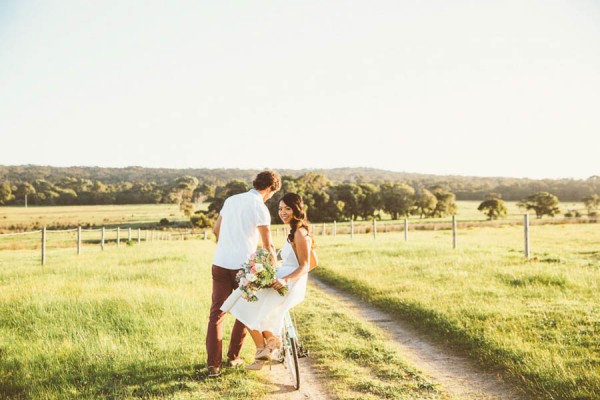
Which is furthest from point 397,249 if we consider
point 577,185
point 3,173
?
point 577,185

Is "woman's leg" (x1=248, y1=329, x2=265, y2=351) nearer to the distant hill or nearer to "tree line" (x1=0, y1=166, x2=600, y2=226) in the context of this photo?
"tree line" (x1=0, y1=166, x2=600, y2=226)

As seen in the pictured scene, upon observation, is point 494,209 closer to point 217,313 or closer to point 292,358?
point 292,358

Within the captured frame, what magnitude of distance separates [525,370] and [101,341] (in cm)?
586

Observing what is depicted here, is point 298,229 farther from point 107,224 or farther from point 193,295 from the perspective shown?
point 107,224

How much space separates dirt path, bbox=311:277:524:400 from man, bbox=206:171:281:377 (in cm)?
276

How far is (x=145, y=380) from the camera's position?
5660 mm

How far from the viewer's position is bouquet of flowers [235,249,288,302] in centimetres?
510

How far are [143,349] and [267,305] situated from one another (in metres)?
2.39

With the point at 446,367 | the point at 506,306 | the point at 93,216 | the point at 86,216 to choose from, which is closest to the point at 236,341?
the point at 446,367

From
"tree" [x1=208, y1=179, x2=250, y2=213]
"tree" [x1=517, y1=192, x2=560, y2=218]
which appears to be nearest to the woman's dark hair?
"tree" [x1=208, y1=179, x2=250, y2=213]

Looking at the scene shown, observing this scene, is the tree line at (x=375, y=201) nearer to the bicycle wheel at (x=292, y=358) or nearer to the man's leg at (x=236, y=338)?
the man's leg at (x=236, y=338)

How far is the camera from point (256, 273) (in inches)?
201

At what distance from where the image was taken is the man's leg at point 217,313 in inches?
221

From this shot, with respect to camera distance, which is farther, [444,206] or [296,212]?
[444,206]
